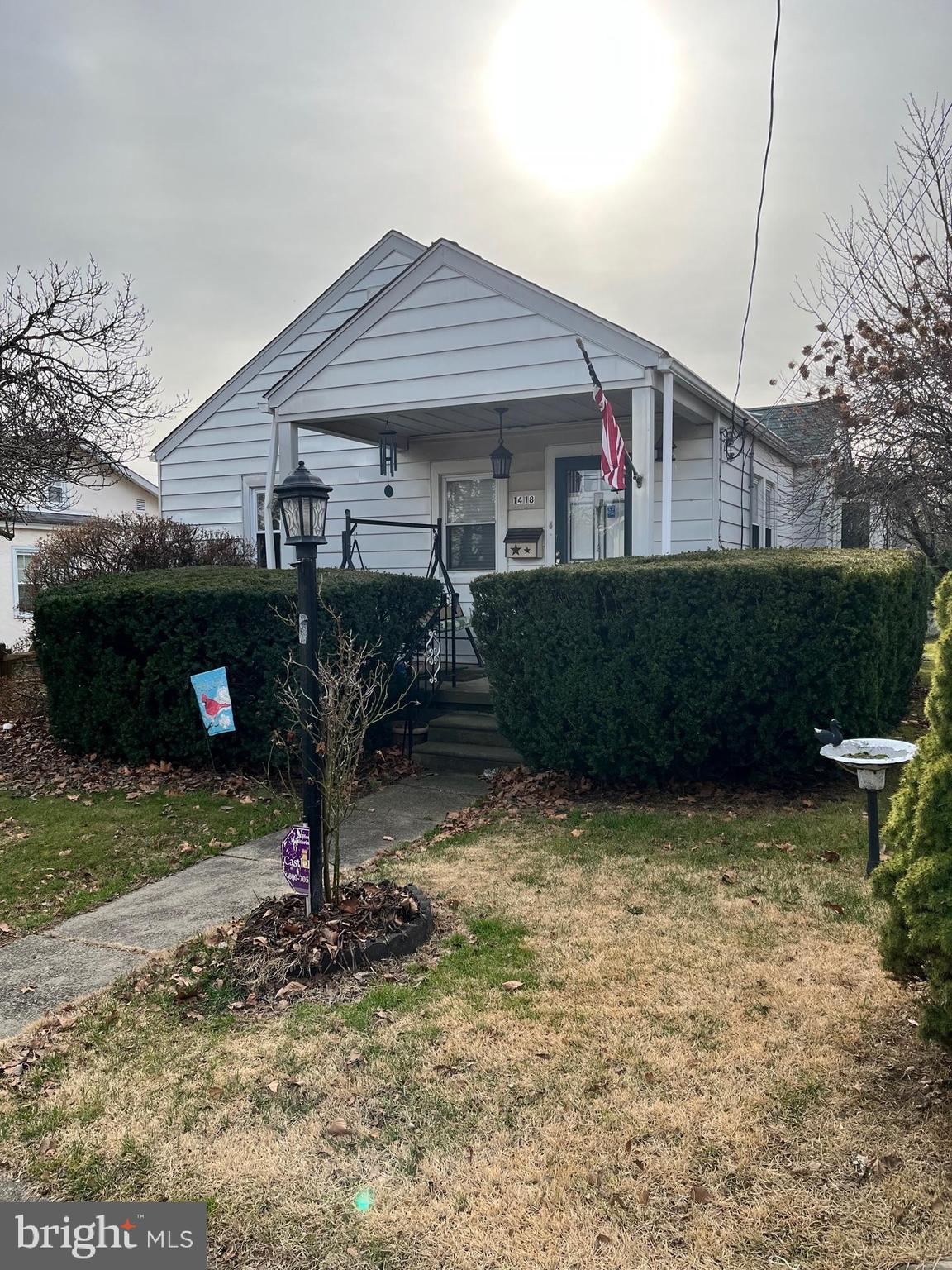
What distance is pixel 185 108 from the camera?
8.91 metres

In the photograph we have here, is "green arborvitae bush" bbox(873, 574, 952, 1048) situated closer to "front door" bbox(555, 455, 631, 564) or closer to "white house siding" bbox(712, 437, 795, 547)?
"white house siding" bbox(712, 437, 795, 547)

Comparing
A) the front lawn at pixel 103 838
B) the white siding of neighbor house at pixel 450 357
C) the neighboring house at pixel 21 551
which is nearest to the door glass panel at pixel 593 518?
the white siding of neighbor house at pixel 450 357

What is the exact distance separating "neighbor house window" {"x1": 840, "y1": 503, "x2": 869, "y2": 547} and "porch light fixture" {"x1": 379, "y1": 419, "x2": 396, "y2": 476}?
615 centimetres

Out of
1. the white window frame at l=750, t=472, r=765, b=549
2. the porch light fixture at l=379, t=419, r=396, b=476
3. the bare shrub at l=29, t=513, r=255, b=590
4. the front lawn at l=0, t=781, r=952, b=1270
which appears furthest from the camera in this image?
the white window frame at l=750, t=472, r=765, b=549

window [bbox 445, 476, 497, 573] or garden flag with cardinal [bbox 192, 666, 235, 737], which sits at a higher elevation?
window [bbox 445, 476, 497, 573]

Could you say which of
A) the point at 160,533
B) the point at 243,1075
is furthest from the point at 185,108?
the point at 243,1075

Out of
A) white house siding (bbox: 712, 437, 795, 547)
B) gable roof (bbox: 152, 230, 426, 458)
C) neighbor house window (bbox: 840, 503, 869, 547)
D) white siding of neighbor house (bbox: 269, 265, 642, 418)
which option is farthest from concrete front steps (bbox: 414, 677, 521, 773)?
gable roof (bbox: 152, 230, 426, 458)

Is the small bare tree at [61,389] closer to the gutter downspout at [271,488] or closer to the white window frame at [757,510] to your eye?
the gutter downspout at [271,488]

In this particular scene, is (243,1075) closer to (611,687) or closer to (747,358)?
(611,687)

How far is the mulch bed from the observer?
12.4 ft

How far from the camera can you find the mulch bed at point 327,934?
379 cm

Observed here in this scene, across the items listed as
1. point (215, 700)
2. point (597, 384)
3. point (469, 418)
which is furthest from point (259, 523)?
point (597, 384)

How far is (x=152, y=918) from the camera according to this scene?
4.63 m

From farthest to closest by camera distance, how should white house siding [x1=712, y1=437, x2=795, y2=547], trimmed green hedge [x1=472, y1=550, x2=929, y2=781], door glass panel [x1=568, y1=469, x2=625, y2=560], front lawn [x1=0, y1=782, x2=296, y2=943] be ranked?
door glass panel [x1=568, y1=469, x2=625, y2=560], white house siding [x1=712, y1=437, x2=795, y2=547], trimmed green hedge [x1=472, y1=550, x2=929, y2=781], front lawn [x1=0, y1=782, x2=296, y2=943]
